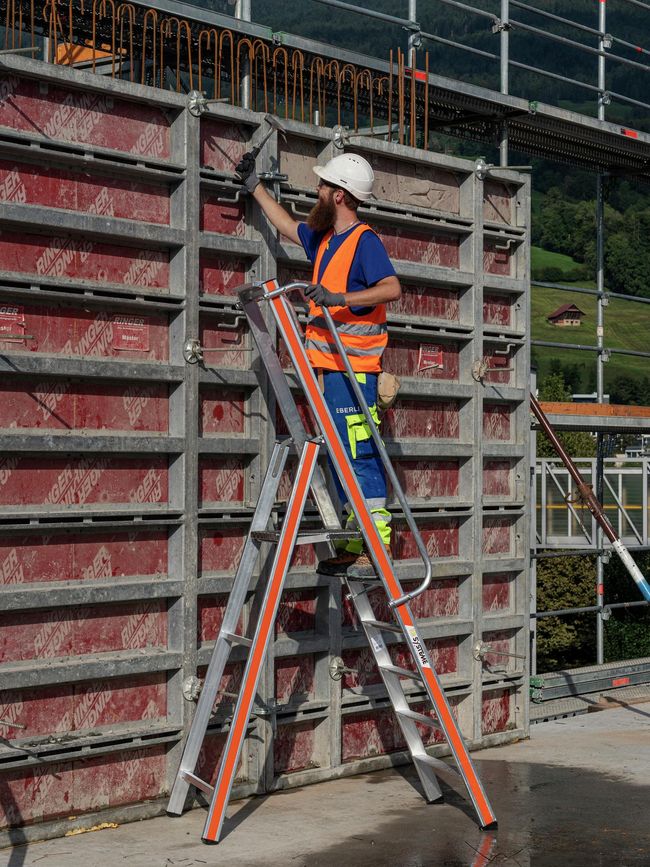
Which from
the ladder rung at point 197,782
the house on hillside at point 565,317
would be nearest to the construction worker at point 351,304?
the ladder rung at point 197,782

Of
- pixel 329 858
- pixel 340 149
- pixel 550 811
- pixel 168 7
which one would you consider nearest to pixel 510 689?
pixel 550 811

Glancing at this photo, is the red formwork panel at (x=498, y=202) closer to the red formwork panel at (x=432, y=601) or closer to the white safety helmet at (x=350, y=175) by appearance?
the white safety helmet at (x=350, y=175)

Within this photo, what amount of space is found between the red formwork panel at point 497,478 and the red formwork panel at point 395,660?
1052 millimetres

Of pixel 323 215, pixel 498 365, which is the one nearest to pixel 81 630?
pixel 323 215

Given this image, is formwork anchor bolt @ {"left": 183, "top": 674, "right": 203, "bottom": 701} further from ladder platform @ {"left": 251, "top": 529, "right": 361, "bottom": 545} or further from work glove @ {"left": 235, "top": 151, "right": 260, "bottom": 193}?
work glove @ {"left": 235, "top": 151, "right": 260, "bottom": 193}

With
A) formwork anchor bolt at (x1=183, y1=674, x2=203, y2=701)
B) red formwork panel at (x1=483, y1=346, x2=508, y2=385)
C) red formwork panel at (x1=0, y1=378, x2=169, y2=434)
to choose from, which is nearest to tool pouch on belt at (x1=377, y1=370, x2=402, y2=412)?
red formwork panel at (x1=0, y1=378, x2=169, y2=434)

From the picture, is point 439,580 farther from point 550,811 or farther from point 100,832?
point 100,832

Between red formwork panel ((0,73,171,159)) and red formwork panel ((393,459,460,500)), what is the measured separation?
8.27ft

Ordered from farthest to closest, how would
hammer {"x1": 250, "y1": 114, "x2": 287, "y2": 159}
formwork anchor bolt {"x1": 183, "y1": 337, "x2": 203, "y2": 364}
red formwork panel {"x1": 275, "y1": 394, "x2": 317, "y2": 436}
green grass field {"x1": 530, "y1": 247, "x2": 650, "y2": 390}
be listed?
green grass field {"x1": 530, "y1": 247, "x2": 650, "y2": 390} → red formwork panel {"x1": 275, "y1": 394, "x2": 317, "y2": 436} → hammer {"x1": 250, "y1": 114, "x2": 287, "y2": 159} → formwork anchor bolt {"x1": 183, "y1": 337, "x2": 203, "y2": 364}

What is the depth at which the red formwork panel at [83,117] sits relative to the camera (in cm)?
610

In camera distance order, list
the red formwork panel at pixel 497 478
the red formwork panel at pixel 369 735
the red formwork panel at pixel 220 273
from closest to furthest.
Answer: the red formwork panel at pixel 220 273 → the red formwork panel at pixel 369 735 → the red formwork panel at pixel 497 478

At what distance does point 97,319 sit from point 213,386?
79cm

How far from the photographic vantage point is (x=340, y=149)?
7.57m

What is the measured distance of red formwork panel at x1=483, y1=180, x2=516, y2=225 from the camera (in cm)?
869
